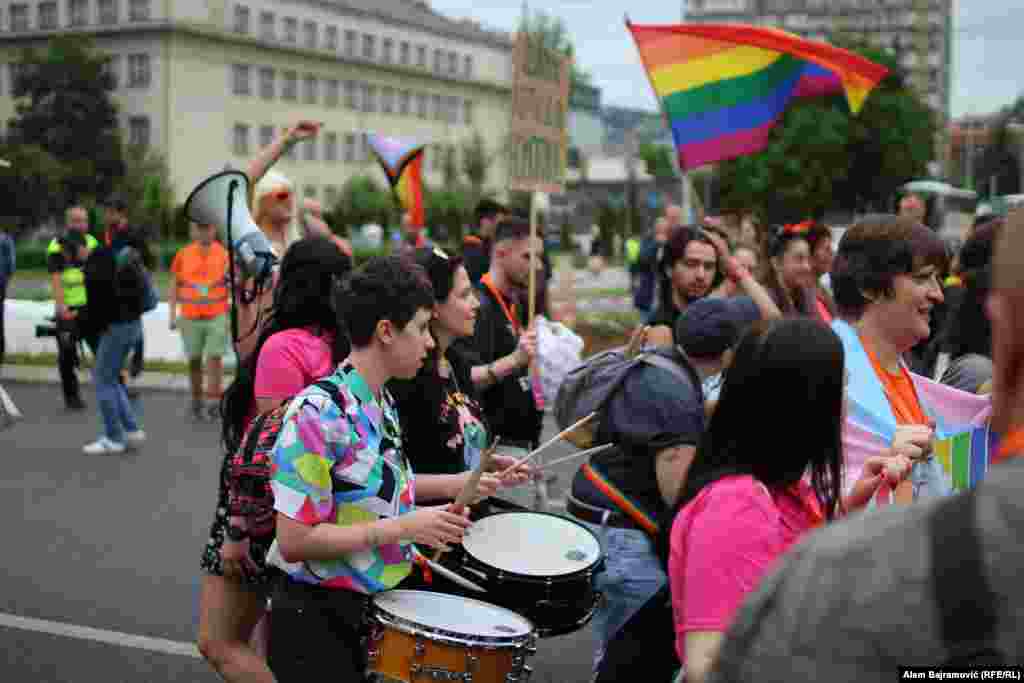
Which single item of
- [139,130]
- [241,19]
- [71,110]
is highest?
[241,19]

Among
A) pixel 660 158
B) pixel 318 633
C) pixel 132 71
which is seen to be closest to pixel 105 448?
pixel 318 633

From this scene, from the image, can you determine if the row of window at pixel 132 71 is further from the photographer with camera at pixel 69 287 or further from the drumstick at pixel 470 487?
the drumstick at pixel 470 487

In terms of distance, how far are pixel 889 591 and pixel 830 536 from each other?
0.09m

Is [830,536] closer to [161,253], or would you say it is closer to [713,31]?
[713,31]

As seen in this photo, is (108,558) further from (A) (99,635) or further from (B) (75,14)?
(B) (75,14)

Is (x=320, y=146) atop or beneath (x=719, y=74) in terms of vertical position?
atop

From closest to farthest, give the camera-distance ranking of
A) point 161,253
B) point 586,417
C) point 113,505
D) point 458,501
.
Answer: point 458,501, point 586,417, point 113,505, point 161,253

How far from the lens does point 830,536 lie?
1410mm

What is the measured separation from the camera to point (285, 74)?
7975 cm

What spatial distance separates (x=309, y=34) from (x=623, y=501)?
8218cm

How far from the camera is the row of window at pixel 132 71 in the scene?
235 feet

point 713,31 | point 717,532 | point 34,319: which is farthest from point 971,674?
point 34,319

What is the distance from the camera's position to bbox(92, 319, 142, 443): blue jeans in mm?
10141

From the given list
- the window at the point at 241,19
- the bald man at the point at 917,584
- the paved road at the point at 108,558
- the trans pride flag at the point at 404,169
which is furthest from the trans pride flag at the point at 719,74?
the window at the point at 241,19
